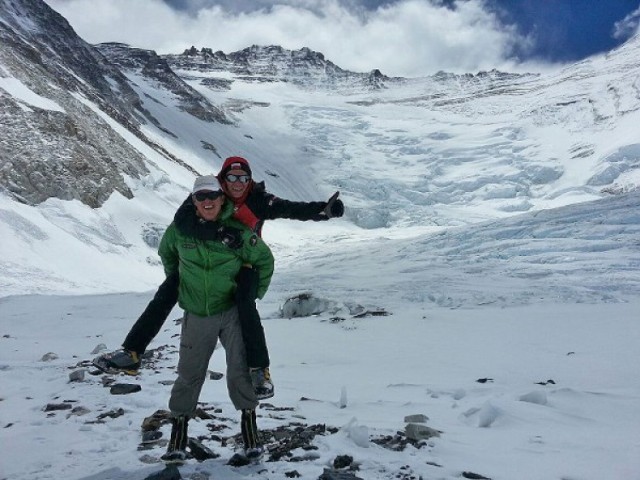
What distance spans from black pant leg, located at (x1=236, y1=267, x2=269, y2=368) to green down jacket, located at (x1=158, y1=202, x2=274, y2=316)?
66 mm

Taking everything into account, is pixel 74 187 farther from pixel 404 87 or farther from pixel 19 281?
pixel 404 87

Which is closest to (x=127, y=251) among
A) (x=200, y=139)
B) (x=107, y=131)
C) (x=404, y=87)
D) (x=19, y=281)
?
(x=19, y=281)

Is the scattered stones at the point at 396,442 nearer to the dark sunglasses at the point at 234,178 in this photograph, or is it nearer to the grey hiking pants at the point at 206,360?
the grey hiking pants at the point at 206,360

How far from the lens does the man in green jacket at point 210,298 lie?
140 inches

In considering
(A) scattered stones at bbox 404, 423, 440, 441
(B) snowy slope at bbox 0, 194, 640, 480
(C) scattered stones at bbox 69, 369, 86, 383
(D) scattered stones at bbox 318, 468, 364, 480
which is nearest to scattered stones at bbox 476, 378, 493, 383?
(B) snowy slope at bbox 0, 194, 640, 480

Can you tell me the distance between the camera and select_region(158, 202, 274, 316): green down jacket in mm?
3562

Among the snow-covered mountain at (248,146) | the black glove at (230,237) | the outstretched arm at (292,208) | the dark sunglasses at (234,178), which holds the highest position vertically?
the snow-covered mountain at (248,146)

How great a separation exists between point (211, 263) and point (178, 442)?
1.21 m

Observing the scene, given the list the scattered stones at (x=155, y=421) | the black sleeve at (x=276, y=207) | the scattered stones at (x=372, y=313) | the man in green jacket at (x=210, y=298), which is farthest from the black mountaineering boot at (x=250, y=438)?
the scattered stones at (x=372, y=313)

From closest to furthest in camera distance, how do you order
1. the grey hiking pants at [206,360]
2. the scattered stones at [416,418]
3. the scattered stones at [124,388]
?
1. the grey hiking pants at [206,360]
2. the scattered stones at [416,418]
3. the scattered stones at [124,388]

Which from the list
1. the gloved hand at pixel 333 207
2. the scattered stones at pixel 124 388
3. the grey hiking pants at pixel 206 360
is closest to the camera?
the grey hiking pants at pixel 206 360

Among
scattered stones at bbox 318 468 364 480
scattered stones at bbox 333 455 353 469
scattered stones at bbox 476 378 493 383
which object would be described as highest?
scattered stones at bbox 476 378 493 383

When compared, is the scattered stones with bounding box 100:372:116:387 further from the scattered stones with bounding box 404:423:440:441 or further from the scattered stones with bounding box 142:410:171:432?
the scattered stones with bounding box 404:423:440:441

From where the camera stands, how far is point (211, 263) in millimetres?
3572
